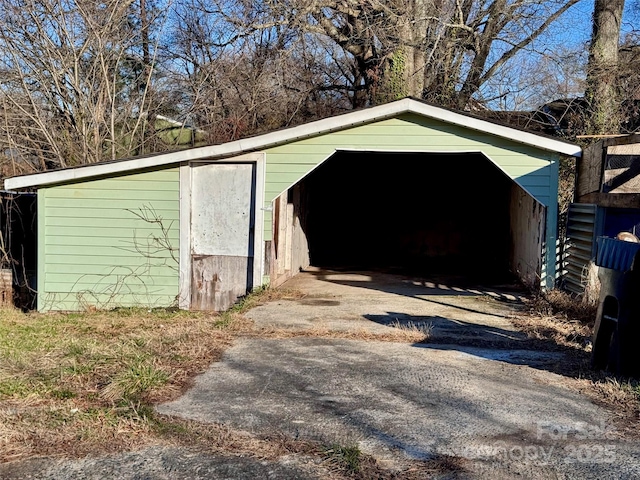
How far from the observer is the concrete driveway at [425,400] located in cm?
335

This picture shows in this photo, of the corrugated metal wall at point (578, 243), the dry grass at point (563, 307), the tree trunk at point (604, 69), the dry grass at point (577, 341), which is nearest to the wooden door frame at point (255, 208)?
the dry grass at point (577, 341)

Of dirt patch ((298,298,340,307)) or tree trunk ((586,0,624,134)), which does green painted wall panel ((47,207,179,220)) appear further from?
tree trunk ((586,0,624,134))

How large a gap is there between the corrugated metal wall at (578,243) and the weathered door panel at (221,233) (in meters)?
4.70

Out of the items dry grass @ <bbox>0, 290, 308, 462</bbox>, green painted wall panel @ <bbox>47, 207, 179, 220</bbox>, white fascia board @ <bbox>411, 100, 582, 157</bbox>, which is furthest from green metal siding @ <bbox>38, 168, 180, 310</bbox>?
white fascia board @ <bbox>411, 100, 582, 157</bbox>

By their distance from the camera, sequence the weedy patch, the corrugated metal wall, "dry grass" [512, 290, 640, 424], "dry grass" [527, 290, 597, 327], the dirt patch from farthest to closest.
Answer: the dirt patch, the corrugated metal wall, "dry grass" [527, 290, 597, 327], "dry grass" [512, 290, 640, 424], the weedy patch

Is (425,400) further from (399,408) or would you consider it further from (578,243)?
(578,243)

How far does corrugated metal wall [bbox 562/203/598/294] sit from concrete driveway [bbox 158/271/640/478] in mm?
1562

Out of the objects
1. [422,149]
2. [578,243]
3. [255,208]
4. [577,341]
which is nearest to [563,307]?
[578,243]

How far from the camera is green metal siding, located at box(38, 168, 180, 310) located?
9086mm

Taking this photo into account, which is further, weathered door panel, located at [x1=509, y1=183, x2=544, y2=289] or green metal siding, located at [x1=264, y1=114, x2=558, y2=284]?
weathered door panel, located at [x1=509, y1=183, x2=544, y2=289]

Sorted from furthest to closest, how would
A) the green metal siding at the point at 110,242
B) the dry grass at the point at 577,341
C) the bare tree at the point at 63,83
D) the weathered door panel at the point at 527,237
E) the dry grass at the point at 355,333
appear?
1. the bare tree at the point at 63,83
2. the green metal siding at the point at 110,242
3. the weathered door panel at the point at 527,237
4. the dry grass at the point at 355,333
5. the dry grass at the point at 577,341

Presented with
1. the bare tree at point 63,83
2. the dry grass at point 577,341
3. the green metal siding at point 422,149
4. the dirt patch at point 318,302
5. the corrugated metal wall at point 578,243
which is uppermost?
the bare tree at point 63,83

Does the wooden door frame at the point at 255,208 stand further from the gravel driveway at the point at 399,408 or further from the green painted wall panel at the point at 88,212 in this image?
the gravel driveway at the point at 399,408

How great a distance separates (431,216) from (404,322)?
8655 mm
